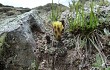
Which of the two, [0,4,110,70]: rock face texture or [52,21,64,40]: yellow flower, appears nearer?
[0,4,110,70]: rock face texture

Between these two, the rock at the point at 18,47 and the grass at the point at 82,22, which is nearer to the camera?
the rock at the point at 18,47

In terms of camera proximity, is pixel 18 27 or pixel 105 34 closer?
pixel 18 27

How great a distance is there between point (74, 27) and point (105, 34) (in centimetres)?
43

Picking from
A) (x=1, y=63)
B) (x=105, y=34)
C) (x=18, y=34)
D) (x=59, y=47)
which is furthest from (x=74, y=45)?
(x=1, y=63)

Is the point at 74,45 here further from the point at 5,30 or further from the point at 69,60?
the point at 5,30

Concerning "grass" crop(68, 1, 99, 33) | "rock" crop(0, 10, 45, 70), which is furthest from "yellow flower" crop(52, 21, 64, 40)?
"rock" crop(0, 10, 45, 70)

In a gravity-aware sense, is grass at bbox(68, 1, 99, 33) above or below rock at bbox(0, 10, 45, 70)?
above

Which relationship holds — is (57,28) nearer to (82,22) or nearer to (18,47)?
(82,22)

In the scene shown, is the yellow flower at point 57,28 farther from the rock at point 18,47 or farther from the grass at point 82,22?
the rock at point 18,47

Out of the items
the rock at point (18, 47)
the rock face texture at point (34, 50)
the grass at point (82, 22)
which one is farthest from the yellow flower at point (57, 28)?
the rock at point (18, 47)

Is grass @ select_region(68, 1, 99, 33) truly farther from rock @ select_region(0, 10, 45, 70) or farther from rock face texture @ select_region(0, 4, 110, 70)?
rock @ select_region(0, 10, 45, 70)

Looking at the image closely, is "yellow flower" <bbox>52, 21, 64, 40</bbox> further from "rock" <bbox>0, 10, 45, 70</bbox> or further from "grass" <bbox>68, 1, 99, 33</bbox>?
"rock" <bbox>0, 10, 45, 70</bbox>

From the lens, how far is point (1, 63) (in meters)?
3.23

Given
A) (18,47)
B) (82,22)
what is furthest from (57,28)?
(18,47)
